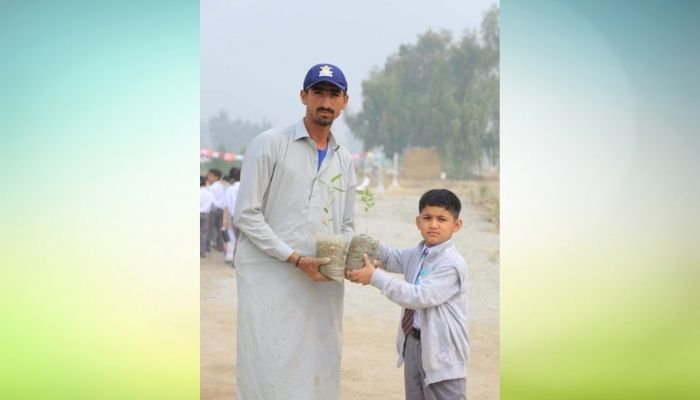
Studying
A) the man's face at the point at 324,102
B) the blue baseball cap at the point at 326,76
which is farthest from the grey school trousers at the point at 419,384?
the blue baseball cap at the point at 326,76

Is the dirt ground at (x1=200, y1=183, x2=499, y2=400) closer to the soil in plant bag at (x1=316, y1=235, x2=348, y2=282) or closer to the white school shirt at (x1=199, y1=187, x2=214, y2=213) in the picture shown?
the white school shirt at (x1=199, y1=187, x2=214, y2=213)

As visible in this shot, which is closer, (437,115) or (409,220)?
(409,220)

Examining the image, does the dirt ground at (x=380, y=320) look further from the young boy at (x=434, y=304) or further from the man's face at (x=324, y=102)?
the man's face at (x=324, y=102)

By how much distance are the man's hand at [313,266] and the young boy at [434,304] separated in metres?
0.11

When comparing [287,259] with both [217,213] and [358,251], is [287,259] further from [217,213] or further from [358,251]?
[217,213]

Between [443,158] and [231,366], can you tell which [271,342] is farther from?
[443,158]

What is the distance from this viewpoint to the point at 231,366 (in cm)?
657

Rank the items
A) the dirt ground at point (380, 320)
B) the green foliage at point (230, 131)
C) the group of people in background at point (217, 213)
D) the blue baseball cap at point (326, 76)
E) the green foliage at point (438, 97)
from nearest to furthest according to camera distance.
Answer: the blue baseball cap at point (326, 76) < the dirt ground at point (380, 320) < the group of people in background at point (217, 213) < the green foliage at point (230, 131) < the green foliage at point (438, 97)

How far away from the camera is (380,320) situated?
8984 mm

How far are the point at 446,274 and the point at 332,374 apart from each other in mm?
636

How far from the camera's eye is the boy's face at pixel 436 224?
3.32 m

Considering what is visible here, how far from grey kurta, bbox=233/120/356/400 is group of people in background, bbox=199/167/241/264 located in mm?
8400

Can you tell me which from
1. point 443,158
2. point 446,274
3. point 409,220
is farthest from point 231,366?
point 443,158

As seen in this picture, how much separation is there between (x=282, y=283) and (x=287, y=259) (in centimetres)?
13
